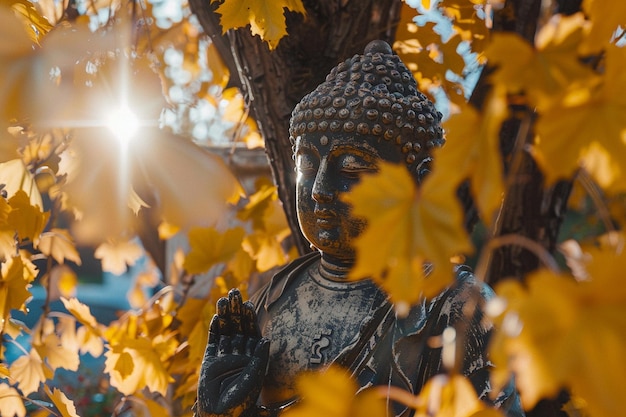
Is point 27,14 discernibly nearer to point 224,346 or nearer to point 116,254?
point 224,346

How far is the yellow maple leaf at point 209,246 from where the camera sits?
2.78 metres

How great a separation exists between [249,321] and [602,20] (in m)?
1.09

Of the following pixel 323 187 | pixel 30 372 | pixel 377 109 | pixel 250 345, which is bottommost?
pixel 30 372

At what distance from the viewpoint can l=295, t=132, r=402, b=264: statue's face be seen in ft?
5.81

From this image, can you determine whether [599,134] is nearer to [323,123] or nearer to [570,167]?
[570,167]

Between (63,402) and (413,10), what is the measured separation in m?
1.69

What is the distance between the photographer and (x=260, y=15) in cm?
182

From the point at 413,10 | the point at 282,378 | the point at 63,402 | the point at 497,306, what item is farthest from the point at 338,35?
the point at 497,306

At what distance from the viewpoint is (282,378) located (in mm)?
1803

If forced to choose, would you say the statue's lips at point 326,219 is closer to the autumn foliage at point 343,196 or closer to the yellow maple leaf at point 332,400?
the autumn foliage at point 343,196

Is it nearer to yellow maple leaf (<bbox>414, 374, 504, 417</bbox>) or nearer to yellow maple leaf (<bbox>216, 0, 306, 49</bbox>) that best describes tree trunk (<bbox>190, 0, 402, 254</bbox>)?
yellow maple leaf (<bbox>216, 0, 306, 49</bbox>)

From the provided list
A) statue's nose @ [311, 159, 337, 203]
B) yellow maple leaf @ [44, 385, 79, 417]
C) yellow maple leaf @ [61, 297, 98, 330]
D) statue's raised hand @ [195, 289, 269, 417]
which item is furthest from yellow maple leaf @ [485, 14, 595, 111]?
yellow maple leaf @ [61, 297, 98, 330]

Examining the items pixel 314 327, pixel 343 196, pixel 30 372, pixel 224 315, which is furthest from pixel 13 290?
pixel 343 196

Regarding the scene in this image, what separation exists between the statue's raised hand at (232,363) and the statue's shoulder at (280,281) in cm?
18
